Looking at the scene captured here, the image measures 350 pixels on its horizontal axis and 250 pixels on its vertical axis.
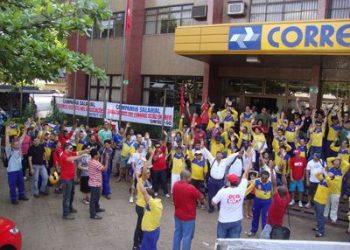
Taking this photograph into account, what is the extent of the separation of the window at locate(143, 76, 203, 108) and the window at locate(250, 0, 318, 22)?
4292mm

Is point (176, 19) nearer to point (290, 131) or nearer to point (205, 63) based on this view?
point (205, 63)

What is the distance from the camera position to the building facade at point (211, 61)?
650 inches

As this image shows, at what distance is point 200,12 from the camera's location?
65.0ft

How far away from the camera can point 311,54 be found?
13.9 meters

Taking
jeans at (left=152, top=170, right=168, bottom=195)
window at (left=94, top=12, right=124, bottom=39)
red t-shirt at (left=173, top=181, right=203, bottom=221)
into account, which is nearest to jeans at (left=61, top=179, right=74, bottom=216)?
jeans at (left=152, top=170, right=168, bottom=195)

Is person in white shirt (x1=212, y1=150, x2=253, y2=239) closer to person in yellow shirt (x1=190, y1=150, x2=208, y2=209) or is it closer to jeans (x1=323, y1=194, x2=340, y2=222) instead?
jeans (x1=323, y1=194, x2=340, y2=222)

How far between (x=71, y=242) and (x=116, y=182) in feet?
19.0

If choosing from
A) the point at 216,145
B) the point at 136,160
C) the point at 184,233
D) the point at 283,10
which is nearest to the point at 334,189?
Result: the point at 216,145

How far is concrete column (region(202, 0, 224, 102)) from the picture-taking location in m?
19.1

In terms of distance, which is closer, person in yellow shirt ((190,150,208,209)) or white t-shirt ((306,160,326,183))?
white t-shirt ((306,160,326,183))

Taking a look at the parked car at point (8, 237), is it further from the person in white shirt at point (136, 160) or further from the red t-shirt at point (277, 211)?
the person in white shirt at point (136, 160)

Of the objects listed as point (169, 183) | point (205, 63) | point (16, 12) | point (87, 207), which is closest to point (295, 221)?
point (169, 183)

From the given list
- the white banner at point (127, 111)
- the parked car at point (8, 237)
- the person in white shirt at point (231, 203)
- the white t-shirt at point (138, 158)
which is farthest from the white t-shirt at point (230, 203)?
the white banner at point (127, 111)

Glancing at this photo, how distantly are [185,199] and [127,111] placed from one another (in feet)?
34.7
